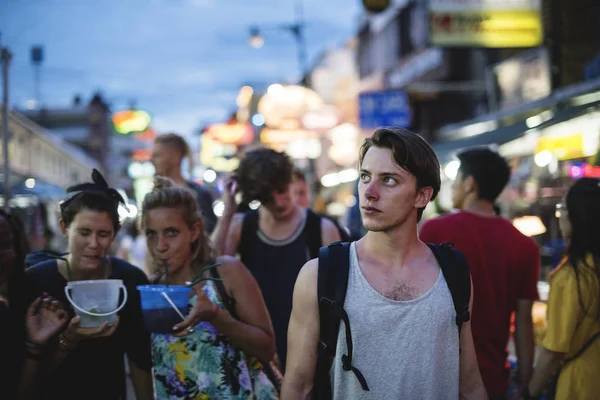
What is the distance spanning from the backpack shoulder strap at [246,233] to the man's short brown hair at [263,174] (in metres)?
0.14

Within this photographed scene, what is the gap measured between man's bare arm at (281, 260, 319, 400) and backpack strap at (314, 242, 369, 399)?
1.0 inches

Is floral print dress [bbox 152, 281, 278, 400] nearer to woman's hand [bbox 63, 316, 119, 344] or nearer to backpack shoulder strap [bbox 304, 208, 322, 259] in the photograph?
woman's hand [bbox 63, 316, 119, 344]

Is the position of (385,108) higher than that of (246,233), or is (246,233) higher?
(385,108)

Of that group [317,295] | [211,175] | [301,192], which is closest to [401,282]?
[317,295]

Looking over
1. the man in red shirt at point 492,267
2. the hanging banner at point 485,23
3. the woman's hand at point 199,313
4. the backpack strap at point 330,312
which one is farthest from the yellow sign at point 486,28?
the backpack strap at point 330,312

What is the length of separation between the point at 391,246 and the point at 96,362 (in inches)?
61.6

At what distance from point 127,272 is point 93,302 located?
45cm

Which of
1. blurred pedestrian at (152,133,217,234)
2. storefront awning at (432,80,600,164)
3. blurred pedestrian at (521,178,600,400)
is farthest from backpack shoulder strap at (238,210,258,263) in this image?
storefront awning at (432,80,600,164)

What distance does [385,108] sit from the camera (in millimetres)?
15203

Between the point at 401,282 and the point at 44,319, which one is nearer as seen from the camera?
the point at 401,282

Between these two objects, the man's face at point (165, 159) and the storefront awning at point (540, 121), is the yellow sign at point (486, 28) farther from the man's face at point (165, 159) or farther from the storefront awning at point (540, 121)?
the man's face at point (165, 159)

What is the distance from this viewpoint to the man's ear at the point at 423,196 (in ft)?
9.04

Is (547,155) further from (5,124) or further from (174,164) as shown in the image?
(5,124)

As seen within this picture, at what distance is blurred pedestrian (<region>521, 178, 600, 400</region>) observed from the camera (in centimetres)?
366
